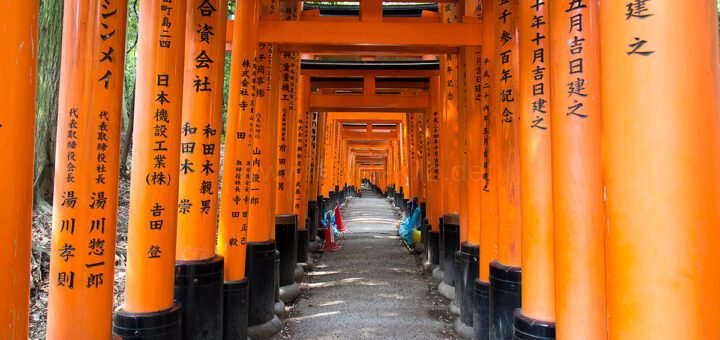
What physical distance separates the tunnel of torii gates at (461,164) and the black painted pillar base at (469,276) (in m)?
0.02

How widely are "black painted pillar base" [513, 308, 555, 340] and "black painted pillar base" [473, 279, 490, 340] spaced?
1.14m

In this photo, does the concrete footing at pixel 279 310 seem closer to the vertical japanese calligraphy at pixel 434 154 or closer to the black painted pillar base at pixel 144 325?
the black painted pillar base at pixel 144 325

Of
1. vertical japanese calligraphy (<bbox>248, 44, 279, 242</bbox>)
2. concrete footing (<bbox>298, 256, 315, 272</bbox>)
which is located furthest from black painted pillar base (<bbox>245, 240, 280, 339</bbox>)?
concrete footing (<bbox>298, 256, 315, 272</bbox>)

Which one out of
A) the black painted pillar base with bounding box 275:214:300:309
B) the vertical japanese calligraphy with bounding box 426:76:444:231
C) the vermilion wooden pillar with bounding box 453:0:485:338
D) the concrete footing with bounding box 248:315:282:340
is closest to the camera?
the concrete footing with bounding box 248:315:282:340

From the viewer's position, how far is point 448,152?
20.8 ft

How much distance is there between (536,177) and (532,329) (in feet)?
2.68

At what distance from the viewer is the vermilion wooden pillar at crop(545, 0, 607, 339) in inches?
80.9

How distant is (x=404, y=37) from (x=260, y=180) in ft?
6.57

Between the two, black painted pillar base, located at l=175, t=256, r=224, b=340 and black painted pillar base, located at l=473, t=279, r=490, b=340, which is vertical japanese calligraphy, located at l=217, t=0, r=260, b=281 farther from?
black painted pillar base, located at l=473, t=279, r=490, b=340

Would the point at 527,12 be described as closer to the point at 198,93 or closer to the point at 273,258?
the point at 198,93

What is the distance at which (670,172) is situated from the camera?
4.34 ft

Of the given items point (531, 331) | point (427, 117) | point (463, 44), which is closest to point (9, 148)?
point (531, 331)

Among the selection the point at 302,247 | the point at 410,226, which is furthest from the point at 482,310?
the point at 410,226

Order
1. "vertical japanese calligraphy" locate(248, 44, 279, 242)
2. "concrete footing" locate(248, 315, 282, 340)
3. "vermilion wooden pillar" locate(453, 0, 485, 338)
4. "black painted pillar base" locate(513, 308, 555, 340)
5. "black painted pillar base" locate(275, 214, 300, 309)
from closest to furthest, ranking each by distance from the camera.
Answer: "black painted pillar base" locate(513, 308, 555, 340)
"concrete footing" locate(248, 315, 282, 340)
"vermilion wooden pillar" locate(453, 0, 485, 338)
"vertical japanese calligraphy" locate(248, 44, 279, 242)
"black painted pillar base" locate(275, 214, 300, 309)
